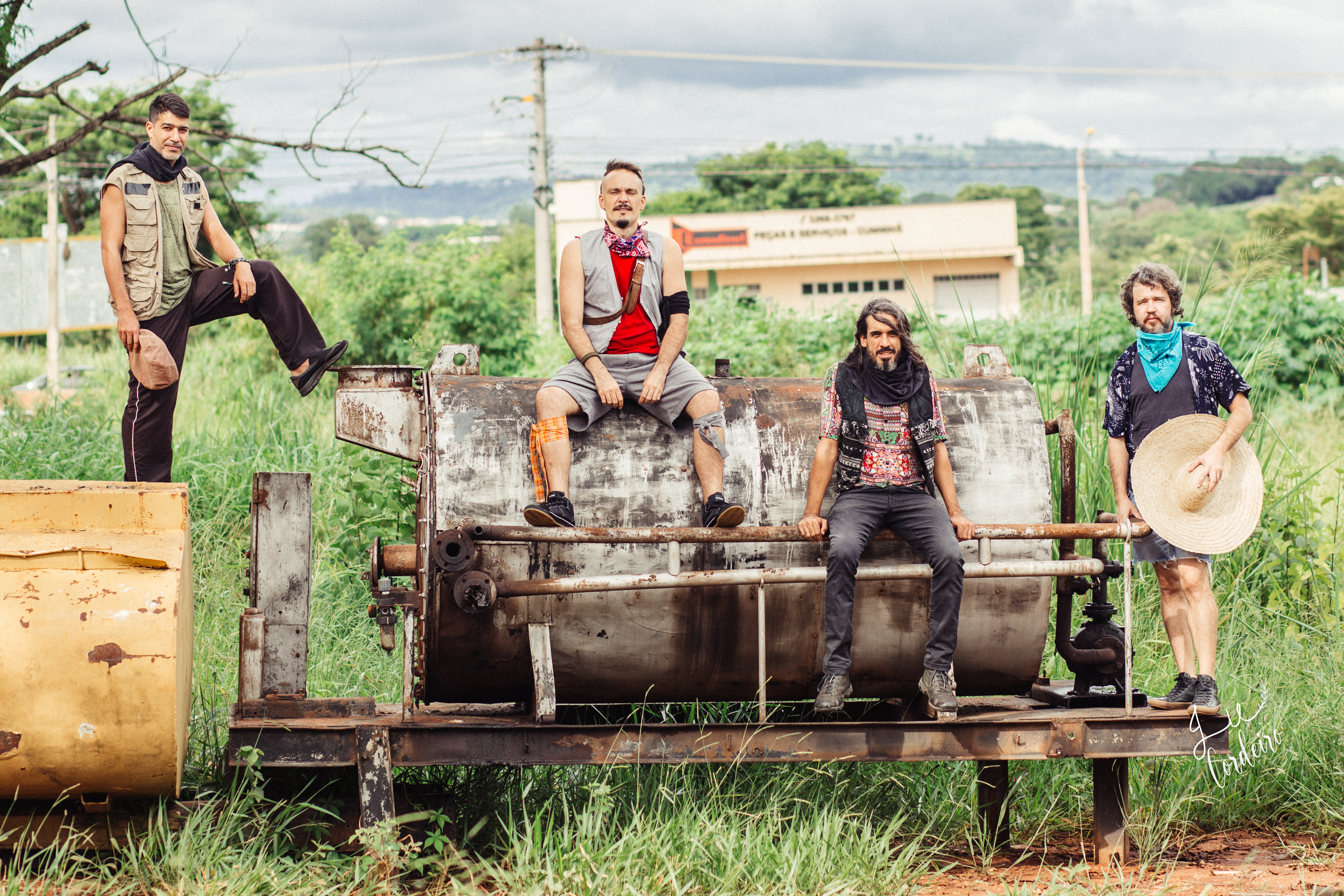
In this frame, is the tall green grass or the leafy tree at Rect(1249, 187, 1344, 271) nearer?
the tall green grass

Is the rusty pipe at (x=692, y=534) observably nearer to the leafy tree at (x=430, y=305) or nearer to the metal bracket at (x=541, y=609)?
the metal bracket at (x=541, y=609)

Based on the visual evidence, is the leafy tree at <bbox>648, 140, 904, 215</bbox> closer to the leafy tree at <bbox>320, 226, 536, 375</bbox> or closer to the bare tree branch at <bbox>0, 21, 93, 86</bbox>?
the leafy tree at <bbox>320, 226, 536, 375</bbox>

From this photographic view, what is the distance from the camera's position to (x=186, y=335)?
213 inches

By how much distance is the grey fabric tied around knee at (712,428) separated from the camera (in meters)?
4.75

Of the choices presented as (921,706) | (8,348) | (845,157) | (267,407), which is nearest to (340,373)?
(921,706)

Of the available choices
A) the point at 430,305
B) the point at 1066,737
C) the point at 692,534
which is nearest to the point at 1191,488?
the point at 1066,737

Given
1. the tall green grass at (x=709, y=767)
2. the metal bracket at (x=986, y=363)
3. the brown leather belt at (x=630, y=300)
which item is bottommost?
the tall green grass at (x=709, y=767)

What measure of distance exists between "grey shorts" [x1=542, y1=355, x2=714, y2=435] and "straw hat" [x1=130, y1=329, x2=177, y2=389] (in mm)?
1643

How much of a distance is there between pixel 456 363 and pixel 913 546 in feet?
6.65

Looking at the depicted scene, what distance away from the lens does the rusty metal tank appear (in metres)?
4.77

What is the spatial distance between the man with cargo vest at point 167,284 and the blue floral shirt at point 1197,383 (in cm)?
328

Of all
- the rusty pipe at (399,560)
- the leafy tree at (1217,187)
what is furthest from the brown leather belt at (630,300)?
the leafy tree at (1217,187)

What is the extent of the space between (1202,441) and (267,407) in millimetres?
8809

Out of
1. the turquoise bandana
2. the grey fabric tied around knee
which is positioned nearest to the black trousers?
the grey fabric tied around knee
